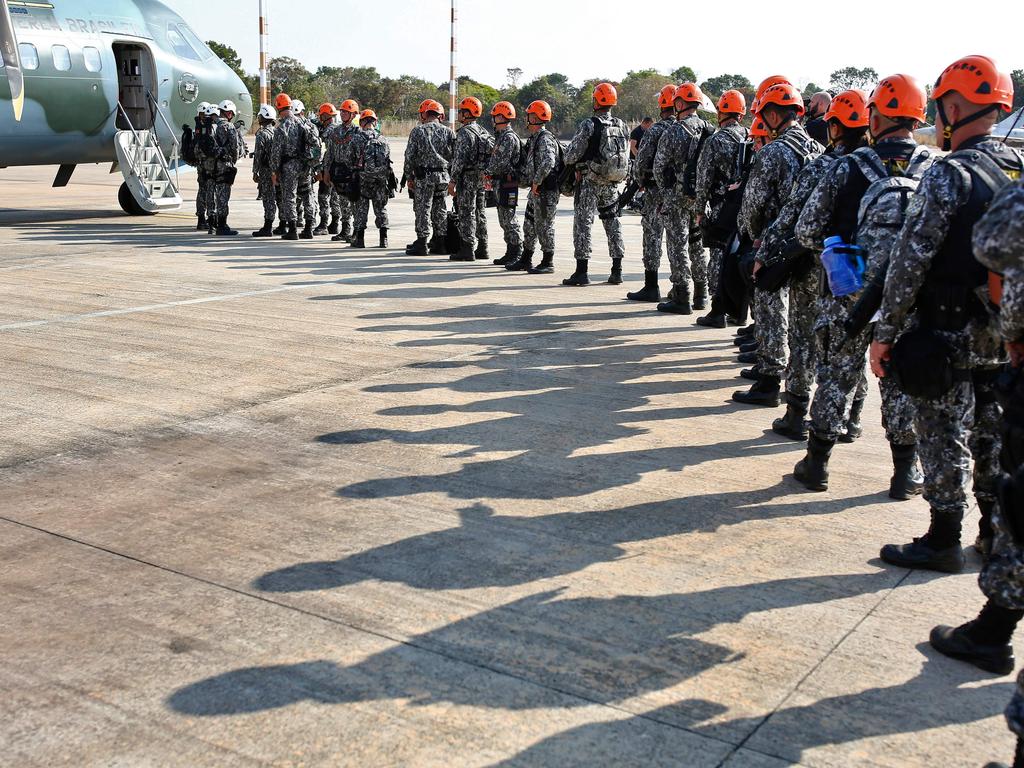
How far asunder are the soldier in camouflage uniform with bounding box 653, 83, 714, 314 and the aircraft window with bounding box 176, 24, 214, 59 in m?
11.8

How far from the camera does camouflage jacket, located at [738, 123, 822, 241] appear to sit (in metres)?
6.89

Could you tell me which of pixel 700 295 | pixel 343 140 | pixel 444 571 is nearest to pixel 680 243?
pixel 700 295

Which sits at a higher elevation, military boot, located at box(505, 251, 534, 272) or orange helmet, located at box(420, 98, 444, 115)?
orange helmet, located at box(420, 98, 444, 115)

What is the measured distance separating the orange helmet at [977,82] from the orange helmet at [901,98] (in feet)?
3.02

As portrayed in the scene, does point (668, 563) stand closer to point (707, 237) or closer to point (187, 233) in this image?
point (707, 237)

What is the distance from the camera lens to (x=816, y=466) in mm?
5574

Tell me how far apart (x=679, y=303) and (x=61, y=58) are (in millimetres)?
11101

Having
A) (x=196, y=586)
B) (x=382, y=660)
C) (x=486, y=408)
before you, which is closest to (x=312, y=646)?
(x=382, y=660)

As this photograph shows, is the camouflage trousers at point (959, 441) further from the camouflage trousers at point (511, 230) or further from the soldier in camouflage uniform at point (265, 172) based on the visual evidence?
the soldier in camouflage uniform at point (265, 172)

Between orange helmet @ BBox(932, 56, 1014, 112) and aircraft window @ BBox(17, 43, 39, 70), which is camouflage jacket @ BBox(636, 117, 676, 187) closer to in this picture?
orange helmet @ BBox(932, 56, 1014, 112)

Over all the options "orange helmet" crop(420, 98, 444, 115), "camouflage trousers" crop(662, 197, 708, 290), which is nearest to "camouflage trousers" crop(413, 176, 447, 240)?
"orange helmet" crop(420, 98, 444, 115)

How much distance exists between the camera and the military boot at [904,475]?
17.9ft

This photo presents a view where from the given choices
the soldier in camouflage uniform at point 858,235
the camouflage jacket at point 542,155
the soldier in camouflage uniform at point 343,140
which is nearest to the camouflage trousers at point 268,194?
the soldier in camouflage uniform at point 343,140

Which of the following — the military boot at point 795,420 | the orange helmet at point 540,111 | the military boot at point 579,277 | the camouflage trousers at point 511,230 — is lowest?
the military boot at point 795,420
